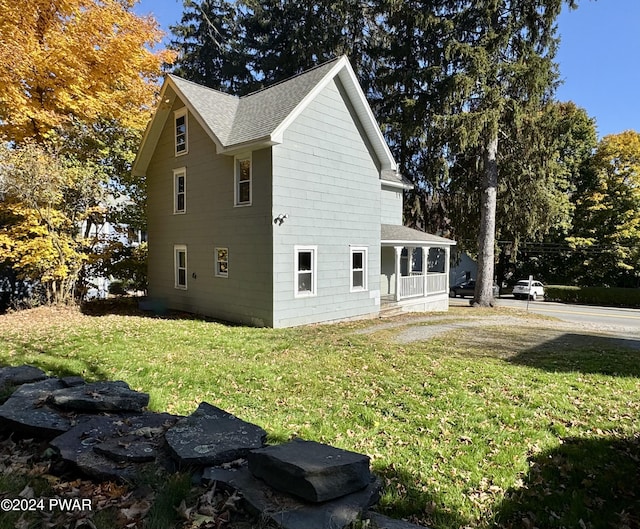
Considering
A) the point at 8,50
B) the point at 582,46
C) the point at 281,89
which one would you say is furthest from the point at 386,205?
A: the point at 8,50

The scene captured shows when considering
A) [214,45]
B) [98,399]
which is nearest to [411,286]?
[98,399]

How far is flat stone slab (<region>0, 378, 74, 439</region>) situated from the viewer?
11.5ft

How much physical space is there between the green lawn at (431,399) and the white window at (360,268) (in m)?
4.08

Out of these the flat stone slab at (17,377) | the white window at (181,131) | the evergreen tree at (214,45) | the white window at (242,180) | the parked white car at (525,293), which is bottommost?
the parked white car at (525,293)

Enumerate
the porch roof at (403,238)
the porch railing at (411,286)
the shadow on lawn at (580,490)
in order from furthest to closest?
the porch railing at (411,286) < the porch roof at (403,238) < the shadow on lawn at (580,490)

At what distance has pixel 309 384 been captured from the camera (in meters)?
6.50

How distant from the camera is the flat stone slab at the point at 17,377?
15.7 ft

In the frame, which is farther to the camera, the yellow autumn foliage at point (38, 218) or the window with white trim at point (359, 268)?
the window with white trim at point (359, 268)

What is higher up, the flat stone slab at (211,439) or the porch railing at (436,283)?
the porch railing at (436,283)

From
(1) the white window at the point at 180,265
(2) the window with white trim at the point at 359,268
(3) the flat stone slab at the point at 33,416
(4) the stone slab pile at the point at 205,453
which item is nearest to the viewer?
(4) the stone slab pile at the point at 205,453

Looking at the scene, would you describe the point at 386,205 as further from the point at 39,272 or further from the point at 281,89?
the point at 39,272

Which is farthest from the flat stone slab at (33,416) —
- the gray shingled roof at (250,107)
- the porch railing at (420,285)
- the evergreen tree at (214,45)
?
the evergreen tree at (214,45)

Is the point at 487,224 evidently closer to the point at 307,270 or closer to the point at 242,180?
the point at 307,270

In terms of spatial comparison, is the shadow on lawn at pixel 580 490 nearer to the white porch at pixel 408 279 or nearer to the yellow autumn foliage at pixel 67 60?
the white porch at pixel 408 279
